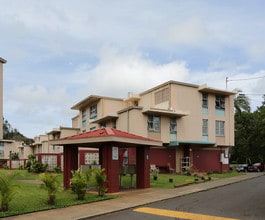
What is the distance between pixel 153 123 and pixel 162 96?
3.93 meters

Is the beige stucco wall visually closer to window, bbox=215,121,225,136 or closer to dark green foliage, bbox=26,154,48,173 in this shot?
window, bbox=215,121,225,136

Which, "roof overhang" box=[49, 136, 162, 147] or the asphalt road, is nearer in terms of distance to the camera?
the asphalt road

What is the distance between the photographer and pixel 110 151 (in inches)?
723

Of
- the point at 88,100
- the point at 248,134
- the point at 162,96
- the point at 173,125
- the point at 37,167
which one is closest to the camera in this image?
the point at 37,167

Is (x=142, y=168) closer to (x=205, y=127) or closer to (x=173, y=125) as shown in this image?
(x=173, y=125)

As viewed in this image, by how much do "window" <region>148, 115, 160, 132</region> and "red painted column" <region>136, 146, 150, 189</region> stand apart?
1295cm

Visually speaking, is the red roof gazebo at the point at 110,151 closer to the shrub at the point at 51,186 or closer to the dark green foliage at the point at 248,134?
the shrub at the point at 51,186

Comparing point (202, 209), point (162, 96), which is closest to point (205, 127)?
point (162, 96)

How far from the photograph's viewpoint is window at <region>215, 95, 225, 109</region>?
39594 mm

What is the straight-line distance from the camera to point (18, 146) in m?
71.1

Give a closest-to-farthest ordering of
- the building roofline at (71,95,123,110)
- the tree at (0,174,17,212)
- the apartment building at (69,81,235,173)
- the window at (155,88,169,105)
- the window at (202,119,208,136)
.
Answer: the tree at (0,174,17,212), the apartment building at (69,81,235,173), the window at (155,88,169,105), the window at (202,119,208,136), the building roofline at (71,95,123,110)

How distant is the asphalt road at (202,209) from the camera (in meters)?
12.4

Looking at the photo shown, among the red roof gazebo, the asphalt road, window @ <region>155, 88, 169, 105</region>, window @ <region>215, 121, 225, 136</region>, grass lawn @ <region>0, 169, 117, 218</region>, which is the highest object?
window @ <region>155, 88, 169, 105</region>

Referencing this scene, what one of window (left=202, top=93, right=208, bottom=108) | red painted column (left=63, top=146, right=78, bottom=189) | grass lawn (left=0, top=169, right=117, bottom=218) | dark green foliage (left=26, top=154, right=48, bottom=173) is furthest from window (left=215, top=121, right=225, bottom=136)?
grass lawn (left=0, top=169, right=117, bottom=218)
